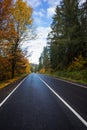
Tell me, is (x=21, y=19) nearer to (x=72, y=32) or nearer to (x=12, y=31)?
(x=12, y=31)

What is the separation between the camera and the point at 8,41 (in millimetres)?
24375

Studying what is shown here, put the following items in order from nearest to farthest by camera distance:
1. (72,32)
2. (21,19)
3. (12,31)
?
(12,31), (21,19), (72,32)

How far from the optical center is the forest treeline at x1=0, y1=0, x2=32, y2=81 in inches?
793

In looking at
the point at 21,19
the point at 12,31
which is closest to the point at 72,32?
the point at 21,19

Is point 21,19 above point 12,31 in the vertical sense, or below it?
above

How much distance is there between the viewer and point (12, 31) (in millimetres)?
22562

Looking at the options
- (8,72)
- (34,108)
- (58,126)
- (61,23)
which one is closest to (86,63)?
(61,23)

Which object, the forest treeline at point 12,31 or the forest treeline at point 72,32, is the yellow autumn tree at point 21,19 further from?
the forest treeline at point 72,32

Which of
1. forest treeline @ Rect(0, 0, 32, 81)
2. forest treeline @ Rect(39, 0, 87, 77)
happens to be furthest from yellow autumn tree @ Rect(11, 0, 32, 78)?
forest treeline @ Rect(39, 0, 87, 77)

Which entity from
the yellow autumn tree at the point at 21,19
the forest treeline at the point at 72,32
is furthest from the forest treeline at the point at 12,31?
the forest treeline at the point at 72,32

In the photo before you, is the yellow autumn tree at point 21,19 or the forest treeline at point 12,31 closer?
the forest treeline at point 12,31

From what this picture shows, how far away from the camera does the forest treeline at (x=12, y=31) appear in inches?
793

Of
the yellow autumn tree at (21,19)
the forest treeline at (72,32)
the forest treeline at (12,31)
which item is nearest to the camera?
the forest treeline at (12,31)

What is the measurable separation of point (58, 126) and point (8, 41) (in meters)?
18.3
